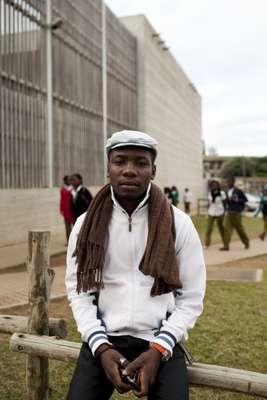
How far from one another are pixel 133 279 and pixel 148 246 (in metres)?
0.18

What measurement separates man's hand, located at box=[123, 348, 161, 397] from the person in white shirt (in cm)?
2

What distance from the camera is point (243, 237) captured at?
36.8 feet

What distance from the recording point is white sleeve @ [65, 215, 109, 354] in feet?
7.44

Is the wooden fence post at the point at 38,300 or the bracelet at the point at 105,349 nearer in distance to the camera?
the bracelet at the point at 105,349

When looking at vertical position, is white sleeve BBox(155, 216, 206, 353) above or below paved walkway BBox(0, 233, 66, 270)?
above

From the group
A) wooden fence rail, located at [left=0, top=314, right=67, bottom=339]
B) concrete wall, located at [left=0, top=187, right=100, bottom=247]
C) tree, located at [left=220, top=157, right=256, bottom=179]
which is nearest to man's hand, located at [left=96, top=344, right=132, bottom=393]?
wooden fence rail, located at [left=0, top=314, right=67, bottom=339]

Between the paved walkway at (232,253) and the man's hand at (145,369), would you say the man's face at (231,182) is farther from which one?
the man's hand at (145,369)

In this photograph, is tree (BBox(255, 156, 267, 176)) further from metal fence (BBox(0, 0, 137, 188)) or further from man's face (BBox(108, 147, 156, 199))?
man's face (BBox(108, 147, 156, 199))

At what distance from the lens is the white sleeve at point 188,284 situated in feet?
7.47

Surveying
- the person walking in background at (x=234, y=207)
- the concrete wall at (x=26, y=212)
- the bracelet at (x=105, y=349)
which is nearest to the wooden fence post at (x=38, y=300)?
the bracelet at (x=105, y=349)

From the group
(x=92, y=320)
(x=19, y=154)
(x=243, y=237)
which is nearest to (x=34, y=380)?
(x=92, y=320)

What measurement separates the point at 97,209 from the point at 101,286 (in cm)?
39

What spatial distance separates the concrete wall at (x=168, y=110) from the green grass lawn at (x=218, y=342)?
19.0m

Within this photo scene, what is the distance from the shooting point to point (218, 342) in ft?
14.9
